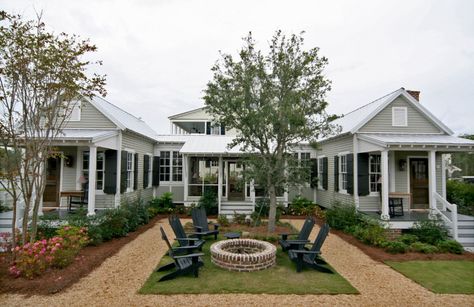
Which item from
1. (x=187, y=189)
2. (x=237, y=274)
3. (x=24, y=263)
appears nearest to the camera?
(x=24, y=263)

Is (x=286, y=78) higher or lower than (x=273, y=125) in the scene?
higher

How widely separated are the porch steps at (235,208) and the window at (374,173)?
18.5 ft

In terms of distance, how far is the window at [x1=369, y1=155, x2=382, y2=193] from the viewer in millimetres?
11711

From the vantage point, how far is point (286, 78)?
30.8 ft

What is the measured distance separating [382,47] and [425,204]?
747 cm

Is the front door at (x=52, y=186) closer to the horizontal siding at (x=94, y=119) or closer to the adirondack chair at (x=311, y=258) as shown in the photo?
the horizontal siding at (x=94, y=119)

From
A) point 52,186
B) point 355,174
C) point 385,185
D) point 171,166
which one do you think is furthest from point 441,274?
point 52,186

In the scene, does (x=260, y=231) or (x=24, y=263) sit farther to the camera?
(x=260, y=231)

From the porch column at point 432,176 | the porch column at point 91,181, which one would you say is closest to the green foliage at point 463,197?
the porch column at point 432,176

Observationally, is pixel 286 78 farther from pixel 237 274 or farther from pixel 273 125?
pixel 237 274

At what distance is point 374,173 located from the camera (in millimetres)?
11750

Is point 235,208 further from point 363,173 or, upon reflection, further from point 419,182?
point 419,182

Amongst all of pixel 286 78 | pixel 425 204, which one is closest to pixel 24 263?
pixel 286 78

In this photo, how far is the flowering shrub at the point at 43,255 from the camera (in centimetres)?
568
